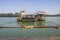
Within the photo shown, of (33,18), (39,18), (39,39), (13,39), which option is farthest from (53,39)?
(39,18)

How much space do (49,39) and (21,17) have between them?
173ft

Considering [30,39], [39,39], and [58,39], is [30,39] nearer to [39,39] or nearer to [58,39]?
[39,39]

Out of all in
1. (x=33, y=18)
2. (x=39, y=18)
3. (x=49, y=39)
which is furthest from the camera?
(x=39, y=18)

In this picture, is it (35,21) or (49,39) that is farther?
(35,21)

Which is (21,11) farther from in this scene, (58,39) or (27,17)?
(58,39)

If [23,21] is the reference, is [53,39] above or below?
above

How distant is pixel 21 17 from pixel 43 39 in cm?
5272

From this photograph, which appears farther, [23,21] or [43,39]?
[23,21]

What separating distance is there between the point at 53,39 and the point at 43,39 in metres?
0.25

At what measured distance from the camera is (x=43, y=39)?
3.88 m

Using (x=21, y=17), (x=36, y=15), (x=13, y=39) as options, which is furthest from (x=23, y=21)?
(x=13, y=39)

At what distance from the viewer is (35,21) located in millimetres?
56375

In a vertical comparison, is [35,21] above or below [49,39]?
below

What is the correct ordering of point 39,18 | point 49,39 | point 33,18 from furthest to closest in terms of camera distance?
point 39,18 < point 33,18 < point 49,39
